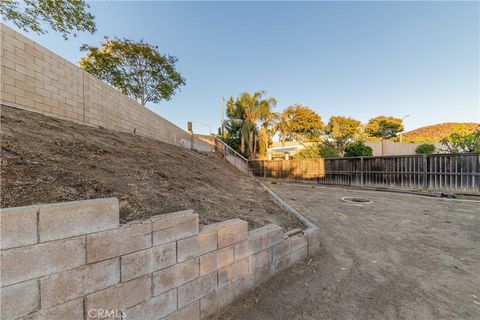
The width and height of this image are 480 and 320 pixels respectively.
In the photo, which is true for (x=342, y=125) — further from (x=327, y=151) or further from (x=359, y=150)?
(x=359, y=150)

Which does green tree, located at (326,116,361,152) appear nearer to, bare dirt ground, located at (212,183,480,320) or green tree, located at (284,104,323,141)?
green tree, located at (284,104,323,141)

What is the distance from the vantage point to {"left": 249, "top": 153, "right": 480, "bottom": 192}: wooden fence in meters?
7.27

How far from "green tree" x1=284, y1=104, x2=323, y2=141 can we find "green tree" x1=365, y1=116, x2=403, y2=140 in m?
8.03

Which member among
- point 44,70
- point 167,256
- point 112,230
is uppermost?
point 44,70

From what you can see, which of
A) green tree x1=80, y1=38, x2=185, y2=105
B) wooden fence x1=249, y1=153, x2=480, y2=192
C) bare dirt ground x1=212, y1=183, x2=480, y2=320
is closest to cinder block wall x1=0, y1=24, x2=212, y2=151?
bare dirt ground x1=212, y1=183, x2=480, y2=320

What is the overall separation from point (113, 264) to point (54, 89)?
5.25 meters

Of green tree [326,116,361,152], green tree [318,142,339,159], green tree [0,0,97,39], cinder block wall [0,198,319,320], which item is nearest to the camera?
cinder block wall [0,198,319,320]

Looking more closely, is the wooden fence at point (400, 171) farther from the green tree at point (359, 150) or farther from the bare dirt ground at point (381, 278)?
the bare dirt ground at point (381, 278)

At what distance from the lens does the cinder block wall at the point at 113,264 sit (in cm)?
106

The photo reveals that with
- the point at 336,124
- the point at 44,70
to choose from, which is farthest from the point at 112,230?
the point at 336,124

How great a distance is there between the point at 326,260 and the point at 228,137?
19.9 metres

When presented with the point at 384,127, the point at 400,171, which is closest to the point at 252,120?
the point at 400,171

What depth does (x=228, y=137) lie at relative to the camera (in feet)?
72.2

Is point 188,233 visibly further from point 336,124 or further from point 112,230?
point 336,124
